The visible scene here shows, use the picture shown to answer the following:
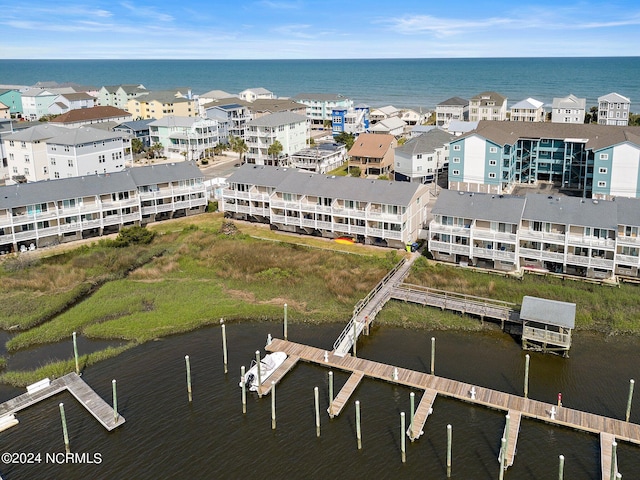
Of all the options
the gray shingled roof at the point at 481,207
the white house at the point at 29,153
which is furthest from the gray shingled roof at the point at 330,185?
the white house at the point at 29,153

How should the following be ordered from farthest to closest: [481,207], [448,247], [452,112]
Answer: [452,112], [448,247], [481,207]

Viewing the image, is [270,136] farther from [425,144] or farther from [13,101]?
[13,101]

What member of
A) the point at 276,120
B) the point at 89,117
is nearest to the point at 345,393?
the point at 276,120

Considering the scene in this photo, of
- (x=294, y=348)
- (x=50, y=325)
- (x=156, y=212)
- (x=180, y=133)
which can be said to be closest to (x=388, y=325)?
(x=294, y=348)

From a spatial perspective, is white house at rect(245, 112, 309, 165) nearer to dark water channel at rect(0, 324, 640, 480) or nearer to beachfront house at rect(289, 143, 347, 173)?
beachfront house at rect(289, 143, 347, 173)

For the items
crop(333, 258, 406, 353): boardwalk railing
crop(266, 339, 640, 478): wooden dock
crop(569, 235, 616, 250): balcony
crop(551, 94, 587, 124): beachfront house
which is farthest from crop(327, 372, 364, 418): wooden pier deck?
crop(551, 94, 587, 124): beachfront house

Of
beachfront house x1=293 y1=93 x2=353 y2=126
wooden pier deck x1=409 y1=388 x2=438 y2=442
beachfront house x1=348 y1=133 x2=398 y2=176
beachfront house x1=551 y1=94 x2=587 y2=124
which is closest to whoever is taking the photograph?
wooden pier deck x1=409 y1=388 x2=438 y2=442
